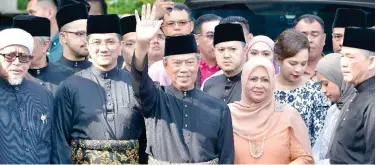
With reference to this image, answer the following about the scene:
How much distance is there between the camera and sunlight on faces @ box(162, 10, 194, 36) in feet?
36.6

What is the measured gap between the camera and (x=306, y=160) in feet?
29.2

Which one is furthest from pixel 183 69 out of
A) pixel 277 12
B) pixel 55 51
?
pixel 277 12

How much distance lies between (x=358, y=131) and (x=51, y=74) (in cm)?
283

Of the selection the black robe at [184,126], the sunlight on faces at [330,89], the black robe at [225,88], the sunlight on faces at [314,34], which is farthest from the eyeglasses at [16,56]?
the sunlight on faces at [314,34]

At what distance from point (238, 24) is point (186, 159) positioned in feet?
5.91

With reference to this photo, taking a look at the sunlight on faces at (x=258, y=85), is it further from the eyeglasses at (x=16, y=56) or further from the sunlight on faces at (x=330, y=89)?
the eyeglasses at (x=16, y=56)

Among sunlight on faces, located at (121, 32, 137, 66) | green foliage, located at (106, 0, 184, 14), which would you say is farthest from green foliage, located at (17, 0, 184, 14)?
sunlight on faces, located at (121, 32, 137, 66)

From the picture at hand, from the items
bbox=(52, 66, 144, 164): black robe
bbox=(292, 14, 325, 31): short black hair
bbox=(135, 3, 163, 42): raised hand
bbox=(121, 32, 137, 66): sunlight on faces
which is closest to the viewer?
bbox=(135, 3, 163, 42): raised hand

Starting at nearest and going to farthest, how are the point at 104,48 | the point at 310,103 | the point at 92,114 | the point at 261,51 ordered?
the point at 92,114 → the point at 104,48 → the point at 310,103 → the point at 261,51

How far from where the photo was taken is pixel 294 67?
32.1 ft

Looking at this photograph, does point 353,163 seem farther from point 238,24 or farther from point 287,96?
point 238,24

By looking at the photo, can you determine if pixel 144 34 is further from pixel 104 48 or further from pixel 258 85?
pixel 258 85

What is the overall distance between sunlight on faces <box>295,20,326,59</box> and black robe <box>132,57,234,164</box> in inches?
88.6

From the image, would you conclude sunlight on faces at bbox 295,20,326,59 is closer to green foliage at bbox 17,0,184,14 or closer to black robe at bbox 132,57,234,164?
black robe at bbox 132,57,234,164
